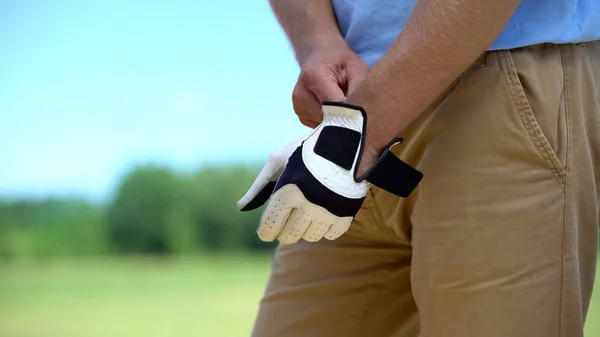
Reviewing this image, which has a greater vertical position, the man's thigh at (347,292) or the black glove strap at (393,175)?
the black glove strap at (393,175)

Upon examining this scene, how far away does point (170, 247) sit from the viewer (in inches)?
238

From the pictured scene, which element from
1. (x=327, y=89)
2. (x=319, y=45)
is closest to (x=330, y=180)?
(x=327, y=89)

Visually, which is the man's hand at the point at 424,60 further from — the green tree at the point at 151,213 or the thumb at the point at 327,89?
the green tree at the point at 151,213

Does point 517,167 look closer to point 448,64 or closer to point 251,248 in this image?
point 448,64

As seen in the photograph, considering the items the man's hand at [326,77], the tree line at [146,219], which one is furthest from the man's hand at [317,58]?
the tree line at [146,219]

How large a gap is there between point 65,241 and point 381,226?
5163 mm

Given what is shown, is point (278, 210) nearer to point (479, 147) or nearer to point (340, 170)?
point (340, 170)

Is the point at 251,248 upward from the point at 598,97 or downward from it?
downward

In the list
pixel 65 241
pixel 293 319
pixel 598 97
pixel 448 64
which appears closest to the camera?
pixel 448 64

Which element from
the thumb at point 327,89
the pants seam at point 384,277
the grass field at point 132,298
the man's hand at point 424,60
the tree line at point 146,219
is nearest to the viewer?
the man's hand at point 424,60

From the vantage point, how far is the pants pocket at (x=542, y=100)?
0.86 meters

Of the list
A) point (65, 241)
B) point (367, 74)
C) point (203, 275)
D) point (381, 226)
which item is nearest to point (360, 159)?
point (367, 74)

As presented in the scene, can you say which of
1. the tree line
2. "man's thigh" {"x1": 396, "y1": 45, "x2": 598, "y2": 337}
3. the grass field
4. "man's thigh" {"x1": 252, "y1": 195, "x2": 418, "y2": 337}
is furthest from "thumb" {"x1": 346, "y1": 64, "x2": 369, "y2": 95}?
the tree line

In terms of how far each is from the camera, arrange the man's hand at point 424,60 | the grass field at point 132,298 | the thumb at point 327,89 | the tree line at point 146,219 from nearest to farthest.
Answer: the man's hand at point 424,60 < the thumb at point 327,89 < the grass field at point 132,298 < the tree line at point 146,219
